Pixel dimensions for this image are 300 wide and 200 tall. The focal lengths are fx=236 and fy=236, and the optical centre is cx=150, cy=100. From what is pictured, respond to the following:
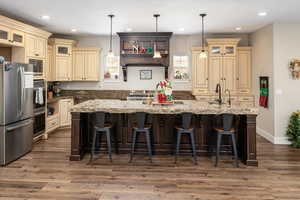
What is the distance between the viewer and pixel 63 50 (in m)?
6.74

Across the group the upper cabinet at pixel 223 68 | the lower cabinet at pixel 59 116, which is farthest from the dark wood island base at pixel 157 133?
the upper cabinet at pixel 223 68

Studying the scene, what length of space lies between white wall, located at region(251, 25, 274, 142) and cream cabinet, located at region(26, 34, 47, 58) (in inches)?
209

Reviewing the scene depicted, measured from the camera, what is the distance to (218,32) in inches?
263

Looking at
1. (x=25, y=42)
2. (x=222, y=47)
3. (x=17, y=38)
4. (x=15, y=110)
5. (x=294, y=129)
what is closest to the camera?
(x=15, y=110)

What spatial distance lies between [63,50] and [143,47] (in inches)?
90.5

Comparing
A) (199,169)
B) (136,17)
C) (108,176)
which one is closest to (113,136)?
A: (108,176)

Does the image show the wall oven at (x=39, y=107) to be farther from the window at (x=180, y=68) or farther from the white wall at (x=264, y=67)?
the white wall at (x=264, y=67)

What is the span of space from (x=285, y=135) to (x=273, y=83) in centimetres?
119

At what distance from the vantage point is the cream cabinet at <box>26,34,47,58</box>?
4992 millimetres

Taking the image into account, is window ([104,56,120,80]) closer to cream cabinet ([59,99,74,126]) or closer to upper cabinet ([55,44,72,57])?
upper cabinet ([55,44,72,57])

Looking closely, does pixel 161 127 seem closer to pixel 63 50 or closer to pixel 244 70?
pixel 244 70

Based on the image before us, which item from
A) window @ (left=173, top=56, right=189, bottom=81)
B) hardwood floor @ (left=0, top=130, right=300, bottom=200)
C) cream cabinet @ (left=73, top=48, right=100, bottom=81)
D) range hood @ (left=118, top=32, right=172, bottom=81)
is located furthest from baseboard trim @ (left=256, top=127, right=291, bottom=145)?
cream cabinet @ (left=73, top=48, right=100, bottom=81)

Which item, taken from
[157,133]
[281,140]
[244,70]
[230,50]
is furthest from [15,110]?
[244,70]

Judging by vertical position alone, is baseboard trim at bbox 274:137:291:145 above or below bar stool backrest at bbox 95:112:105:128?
below
